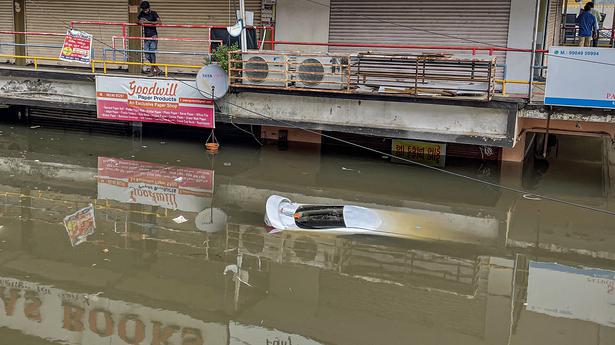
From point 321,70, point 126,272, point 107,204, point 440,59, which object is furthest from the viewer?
point 321,70

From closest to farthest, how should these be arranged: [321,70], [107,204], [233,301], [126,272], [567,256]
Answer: [233,301]
[126,272]
[567,256]
[107,204]
[321,70]

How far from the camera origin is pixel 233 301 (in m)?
6.47

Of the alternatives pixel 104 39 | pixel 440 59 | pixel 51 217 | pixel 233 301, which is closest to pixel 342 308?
pixel 233 301

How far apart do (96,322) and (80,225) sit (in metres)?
3.13

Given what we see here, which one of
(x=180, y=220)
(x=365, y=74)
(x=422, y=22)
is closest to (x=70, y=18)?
(x=422, y=22)

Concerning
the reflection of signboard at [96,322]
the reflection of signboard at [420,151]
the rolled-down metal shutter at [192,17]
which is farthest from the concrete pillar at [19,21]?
the reflection of signboard at [96,322]

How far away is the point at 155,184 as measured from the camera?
1124 cm

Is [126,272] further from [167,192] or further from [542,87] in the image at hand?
[542,87]

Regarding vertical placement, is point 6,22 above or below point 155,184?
above

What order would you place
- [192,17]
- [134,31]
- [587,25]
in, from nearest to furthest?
[587,25] → [192,17] → [134,31]

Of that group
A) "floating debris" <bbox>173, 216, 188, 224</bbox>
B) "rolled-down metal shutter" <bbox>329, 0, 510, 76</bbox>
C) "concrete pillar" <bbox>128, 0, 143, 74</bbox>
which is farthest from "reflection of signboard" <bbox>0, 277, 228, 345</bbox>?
"concrete pillar" <bbox>128, 0, 143, 74</bbox>

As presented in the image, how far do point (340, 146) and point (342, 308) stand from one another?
9.47 meters

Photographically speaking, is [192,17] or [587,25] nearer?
[587,25]

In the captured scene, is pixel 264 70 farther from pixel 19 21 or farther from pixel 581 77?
pixel 19 21
